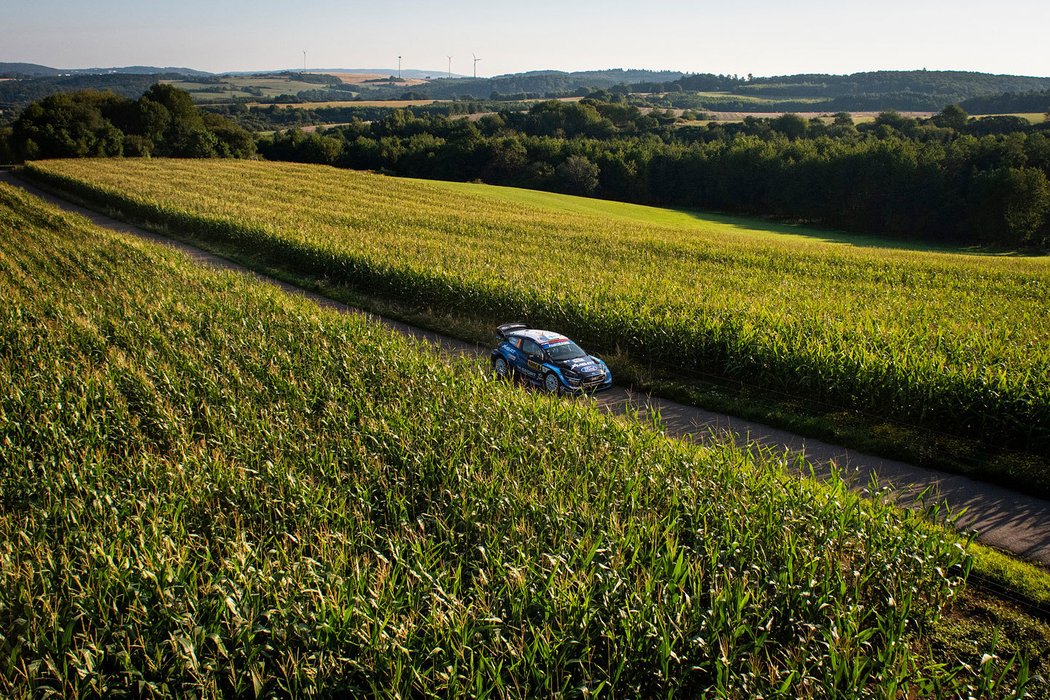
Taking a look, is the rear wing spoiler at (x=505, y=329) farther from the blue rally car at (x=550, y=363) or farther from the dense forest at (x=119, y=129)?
the dense forest at (x=119, y=129)

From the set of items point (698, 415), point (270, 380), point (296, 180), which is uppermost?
point (296, 180)

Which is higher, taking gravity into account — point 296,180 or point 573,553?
point 296,180

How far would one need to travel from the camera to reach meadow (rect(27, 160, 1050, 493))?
43.9 ft

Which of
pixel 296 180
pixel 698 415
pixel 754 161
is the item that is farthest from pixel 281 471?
pixel 754 161

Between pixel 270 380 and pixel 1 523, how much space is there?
5.27m

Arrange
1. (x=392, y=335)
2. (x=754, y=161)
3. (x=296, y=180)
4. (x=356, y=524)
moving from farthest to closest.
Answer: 1. (x=754, y=161)
2. (x=296, y=180)
3. (x=392, y=335)
4. (x=356, y=524)

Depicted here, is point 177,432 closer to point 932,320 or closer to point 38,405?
point 38,405

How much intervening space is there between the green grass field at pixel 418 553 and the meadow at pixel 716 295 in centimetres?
538

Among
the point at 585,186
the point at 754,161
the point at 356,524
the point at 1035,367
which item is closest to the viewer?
the point at 356,524

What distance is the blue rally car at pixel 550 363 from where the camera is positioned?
587 inches

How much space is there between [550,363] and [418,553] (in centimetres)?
847

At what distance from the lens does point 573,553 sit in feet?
23.5

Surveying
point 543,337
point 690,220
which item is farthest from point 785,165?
point 543,337

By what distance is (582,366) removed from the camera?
15109mm
